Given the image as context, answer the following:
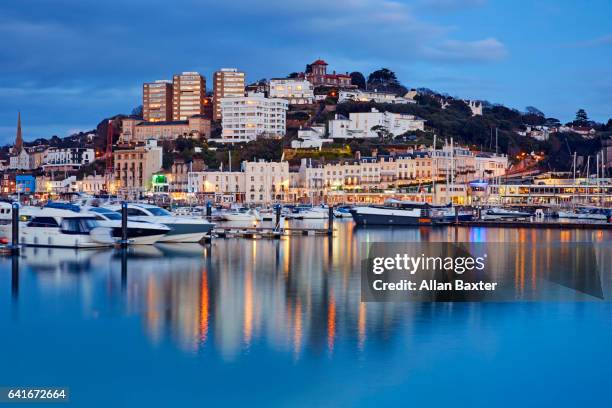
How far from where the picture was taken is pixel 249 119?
123 m

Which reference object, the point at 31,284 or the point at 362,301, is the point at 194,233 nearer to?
the point at 31,284

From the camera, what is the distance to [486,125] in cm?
13725

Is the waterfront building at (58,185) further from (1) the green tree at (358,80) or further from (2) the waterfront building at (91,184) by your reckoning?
(1) the green tree at (358,80)

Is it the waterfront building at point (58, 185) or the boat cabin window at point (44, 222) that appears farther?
the waterfront building at point (58, 185)

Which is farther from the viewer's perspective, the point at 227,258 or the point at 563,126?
the point at 563,126

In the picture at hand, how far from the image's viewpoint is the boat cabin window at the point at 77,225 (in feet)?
117

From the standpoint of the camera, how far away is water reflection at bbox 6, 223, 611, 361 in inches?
777

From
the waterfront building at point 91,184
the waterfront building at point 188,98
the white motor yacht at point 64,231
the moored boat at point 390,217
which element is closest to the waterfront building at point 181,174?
the waterfront building at point 91,184

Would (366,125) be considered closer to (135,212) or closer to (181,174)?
(181,174)

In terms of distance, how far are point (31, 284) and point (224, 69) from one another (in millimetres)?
117700

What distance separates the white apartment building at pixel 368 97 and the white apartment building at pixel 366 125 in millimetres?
11480

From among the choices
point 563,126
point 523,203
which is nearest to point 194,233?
point 523,203

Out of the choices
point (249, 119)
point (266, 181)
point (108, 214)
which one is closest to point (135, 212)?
point (108, 214)

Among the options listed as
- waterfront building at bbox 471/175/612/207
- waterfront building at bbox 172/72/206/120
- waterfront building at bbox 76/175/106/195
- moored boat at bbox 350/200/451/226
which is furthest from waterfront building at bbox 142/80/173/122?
moored boat at bbox 350/200/451/226
